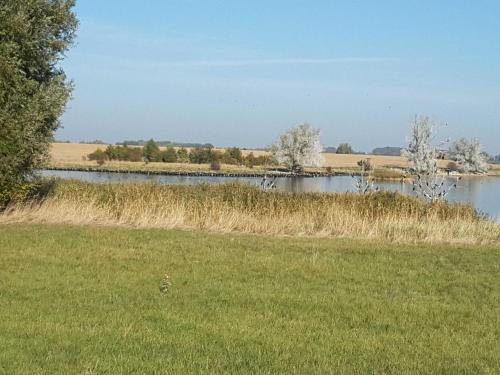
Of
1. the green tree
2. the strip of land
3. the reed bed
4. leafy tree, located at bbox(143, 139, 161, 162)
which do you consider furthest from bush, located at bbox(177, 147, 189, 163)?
the green tree

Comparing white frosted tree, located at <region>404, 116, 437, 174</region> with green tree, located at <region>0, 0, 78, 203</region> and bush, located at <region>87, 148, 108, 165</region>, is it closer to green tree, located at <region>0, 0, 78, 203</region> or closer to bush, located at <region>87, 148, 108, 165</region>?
green tree, located at <region>0, 0, 78, 203</region>

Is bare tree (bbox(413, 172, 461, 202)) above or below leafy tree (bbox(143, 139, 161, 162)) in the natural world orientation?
below

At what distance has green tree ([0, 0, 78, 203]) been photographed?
48.0 ft

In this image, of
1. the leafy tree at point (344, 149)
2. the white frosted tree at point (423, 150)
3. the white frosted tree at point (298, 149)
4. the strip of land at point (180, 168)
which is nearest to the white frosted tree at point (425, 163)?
the white frosted tree at point (423, 150)

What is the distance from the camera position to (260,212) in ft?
61.7

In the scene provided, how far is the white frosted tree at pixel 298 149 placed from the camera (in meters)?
104

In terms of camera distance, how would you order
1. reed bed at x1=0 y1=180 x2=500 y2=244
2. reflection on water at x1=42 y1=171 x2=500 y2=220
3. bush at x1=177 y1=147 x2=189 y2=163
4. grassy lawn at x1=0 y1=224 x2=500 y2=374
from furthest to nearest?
bush at x1=177 y1=147 x2=189 y2=163 < reflection on water at x1=42 y1=171 x2=500 y2=220 < reed bed at x1=0 y1=180 x2=500 y2=244 < grassy lawn at x1=0 y1=224 x2=500 y2=374

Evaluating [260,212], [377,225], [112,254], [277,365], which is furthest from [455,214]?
[277,365]

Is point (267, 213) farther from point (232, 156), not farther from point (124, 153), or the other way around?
point (232, 156)

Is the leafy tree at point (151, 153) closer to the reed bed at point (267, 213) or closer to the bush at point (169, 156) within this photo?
the bush at point (169, 156)

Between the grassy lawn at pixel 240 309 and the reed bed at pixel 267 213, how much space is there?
4.18 m

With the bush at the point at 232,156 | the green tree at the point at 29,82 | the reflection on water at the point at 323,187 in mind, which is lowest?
the reflection on water at the point at 323,187

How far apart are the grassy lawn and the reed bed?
418 cm

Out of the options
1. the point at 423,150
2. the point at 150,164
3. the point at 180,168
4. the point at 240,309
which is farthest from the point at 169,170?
the point at 240,309
